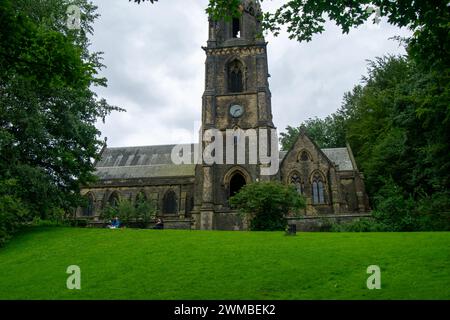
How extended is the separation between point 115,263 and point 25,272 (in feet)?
8.59

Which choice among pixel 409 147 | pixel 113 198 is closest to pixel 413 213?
pixel 409 147

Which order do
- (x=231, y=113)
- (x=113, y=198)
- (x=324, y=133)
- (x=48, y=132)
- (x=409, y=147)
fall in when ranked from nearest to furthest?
(x=48, y=132) → (x=409, y=147) → (x=231, y=113) → (x=113, y=198) → (x=324, y=133)


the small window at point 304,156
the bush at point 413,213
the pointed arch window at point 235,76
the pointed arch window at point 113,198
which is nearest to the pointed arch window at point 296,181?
the small window at point 304,156

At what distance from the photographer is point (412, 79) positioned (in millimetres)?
26219

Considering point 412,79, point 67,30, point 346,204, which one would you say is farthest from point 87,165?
point 346,204

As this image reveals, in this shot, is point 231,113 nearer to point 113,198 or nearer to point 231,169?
point 231,169

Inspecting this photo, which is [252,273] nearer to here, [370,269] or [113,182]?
[370,269]

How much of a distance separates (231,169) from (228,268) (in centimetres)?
2596

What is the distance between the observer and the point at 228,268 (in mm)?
11664

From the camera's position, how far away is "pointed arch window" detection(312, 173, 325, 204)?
3722 centimetres

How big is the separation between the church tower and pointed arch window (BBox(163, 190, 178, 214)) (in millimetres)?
5738

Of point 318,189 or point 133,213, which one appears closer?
point 133,213

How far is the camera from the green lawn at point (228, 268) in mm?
9281

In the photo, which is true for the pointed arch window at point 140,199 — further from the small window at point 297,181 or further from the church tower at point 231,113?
the small window at point 297,181
